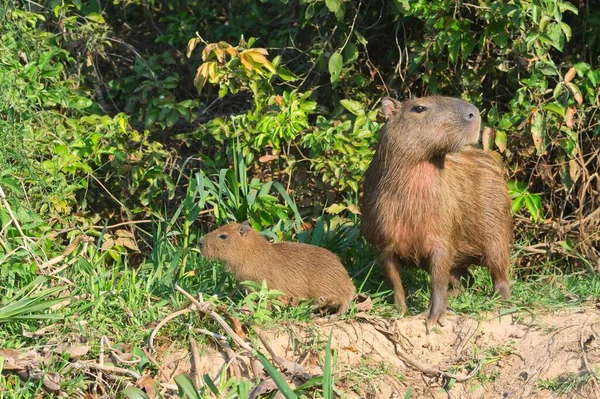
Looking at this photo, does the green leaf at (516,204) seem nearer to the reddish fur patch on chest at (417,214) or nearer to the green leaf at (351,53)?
the reddish fur patch on chest at (417,214)

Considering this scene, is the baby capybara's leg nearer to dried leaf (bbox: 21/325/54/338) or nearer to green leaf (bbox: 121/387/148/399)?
green leaf (bbox: 121/387/148/399)

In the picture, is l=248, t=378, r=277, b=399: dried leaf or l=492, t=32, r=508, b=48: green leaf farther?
l=492, t=32, r=508, b=48: green leaf

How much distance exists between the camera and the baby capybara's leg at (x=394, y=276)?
5.89 m

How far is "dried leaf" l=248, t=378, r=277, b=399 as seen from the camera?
482cm

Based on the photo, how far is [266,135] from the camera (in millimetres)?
6852

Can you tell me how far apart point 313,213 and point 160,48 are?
2.21 meters

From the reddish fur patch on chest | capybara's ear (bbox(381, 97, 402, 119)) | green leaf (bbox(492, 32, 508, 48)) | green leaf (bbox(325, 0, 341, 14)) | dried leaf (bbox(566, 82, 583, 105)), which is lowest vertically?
the reddish fur patch on chest

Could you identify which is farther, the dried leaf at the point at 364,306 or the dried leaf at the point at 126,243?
the dried leaf at the point at 126,243

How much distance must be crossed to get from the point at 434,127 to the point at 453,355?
47.6 inches

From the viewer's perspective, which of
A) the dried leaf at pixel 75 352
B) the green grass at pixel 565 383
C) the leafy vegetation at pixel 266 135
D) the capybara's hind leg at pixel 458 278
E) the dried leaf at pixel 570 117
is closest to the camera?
the dried leaf at pixel 75 352

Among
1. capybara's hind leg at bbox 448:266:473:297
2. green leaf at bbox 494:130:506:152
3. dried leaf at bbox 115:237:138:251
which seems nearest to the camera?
capybara's hind leg at bbox 448:266:473:297

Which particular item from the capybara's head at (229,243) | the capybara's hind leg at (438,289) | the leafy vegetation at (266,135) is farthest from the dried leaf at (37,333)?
the capybara's hind leg at (438,289)

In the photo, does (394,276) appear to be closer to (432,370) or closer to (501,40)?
(432,370)

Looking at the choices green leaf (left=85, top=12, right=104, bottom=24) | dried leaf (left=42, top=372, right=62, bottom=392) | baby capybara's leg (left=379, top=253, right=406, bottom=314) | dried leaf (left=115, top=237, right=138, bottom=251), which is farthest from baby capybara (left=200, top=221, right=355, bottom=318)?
green leaf (left=85, top=12, right=104, bottom=24)
